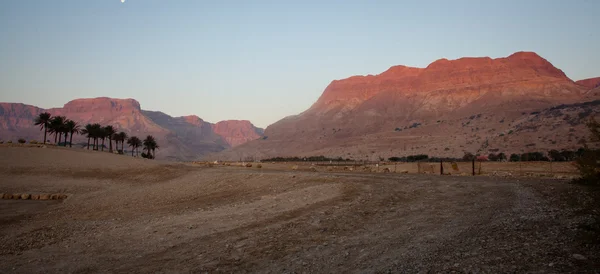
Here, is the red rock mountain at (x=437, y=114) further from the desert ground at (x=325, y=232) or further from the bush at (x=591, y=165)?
the bush at (x=591, y=165)

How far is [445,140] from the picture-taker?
10712 centimetres

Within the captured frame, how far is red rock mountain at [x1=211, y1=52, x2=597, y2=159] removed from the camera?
10938cm

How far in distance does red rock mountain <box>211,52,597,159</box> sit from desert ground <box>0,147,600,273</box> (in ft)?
245

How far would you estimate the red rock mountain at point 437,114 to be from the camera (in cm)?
10938

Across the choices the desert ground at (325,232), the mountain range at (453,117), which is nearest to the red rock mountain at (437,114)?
the mountain range at (453,117)

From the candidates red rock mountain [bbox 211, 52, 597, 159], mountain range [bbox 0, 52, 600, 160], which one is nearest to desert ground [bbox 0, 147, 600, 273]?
mountain range [bbox 0, 52, 600, 160]

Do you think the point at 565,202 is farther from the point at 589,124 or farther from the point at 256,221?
the point at 256,221

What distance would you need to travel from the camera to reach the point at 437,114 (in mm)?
145625

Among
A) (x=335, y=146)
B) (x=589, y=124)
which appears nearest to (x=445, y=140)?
(x=335, y=146)

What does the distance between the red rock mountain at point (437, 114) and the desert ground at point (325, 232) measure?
74692mm

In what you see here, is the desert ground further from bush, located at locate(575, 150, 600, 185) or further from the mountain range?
the mountain range

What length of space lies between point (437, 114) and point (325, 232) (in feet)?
468

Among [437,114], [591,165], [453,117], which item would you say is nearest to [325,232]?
[591,165]

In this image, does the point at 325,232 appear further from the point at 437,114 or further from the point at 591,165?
the point at 437,114
